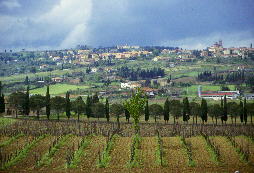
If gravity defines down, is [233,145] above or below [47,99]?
below

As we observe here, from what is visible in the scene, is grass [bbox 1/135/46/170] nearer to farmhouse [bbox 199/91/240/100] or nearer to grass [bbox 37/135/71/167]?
grass [bbox 37/135/71/167]

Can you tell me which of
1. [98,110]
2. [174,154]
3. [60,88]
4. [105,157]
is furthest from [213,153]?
[60,88]

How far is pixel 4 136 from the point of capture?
52.6 m

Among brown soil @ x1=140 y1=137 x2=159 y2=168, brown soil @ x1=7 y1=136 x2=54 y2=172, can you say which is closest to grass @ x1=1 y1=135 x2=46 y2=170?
brown soil @ x1=7 y1=136 x2=54 y2=172

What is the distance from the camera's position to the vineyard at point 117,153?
3728 centimetres

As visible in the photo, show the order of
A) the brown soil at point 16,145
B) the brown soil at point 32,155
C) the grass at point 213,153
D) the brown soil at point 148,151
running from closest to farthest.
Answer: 1. the brown soil at point 32,155
2. the brown soil at point 148,151
3. the grass at point 213,153
4. the brown soil at point 16,145

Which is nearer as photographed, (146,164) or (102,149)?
(146,164)

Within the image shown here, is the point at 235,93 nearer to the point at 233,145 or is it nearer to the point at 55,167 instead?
the point at 233,145

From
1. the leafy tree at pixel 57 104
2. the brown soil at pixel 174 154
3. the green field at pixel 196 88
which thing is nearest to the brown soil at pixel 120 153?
the brown soil at pixel 174 154

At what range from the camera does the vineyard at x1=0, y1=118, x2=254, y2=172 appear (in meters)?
37.3

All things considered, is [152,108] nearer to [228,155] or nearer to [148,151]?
[148,151]

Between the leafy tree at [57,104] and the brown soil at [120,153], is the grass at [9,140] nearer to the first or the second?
the brown soil at [120,153]

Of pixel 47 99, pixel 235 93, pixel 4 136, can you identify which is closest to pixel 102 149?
pixel 4 136

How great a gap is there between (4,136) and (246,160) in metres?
33.3
